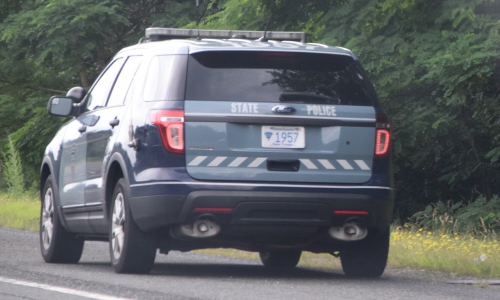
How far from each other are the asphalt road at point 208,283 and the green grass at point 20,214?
631 cm

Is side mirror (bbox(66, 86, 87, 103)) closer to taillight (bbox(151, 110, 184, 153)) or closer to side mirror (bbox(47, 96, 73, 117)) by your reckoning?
side mirror (bbox(47, 96, 73, 117))

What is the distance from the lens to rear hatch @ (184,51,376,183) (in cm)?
694

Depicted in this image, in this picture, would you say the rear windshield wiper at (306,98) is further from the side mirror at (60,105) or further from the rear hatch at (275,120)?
the side mirror at (60,105)

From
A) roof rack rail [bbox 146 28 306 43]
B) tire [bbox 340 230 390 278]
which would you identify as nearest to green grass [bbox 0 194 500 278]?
tire [bbox 340 230 390 278]

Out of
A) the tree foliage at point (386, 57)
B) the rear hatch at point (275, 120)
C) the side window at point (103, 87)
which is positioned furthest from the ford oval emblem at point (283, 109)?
the tree foliage at point (386, 57)

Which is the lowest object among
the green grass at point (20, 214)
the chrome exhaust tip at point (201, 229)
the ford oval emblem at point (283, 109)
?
the green grass at point (20, 214)

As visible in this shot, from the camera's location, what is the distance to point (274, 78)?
721cm

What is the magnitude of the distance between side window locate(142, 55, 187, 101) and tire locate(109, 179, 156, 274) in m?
0.72

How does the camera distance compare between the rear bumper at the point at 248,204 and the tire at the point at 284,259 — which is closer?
the rear bumper at the point at 248,204

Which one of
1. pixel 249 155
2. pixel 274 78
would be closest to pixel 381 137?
pixel 274 78

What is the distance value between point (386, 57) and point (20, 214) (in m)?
7.00

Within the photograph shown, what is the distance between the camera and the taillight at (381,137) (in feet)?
23.9

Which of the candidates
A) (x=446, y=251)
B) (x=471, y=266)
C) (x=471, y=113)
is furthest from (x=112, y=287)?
(x=471, y=113)

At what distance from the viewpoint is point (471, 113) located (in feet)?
55.9
